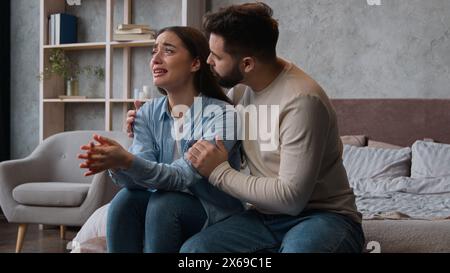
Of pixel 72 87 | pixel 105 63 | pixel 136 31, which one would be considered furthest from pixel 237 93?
pixel 72 87

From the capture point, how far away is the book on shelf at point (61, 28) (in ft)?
16.6

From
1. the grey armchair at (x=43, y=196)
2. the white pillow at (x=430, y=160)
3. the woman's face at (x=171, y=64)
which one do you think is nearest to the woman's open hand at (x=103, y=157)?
the woman's face at (x=171, y=64)

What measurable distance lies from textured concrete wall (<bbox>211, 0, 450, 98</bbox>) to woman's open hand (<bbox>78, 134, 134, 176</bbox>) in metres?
2.90

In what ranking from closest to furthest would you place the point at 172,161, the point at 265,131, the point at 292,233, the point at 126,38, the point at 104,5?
the point at 292,233
the point at 265,131
the point at 172,161
the point at 126,38
the point at 104,5

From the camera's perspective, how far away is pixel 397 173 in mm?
3572

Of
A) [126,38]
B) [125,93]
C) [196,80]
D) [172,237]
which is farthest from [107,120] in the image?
[172,237]

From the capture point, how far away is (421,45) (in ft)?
13.4

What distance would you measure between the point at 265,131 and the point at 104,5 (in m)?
3.74

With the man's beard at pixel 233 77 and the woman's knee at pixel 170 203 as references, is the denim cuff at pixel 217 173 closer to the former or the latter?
the woman's knee at pixel 170 203

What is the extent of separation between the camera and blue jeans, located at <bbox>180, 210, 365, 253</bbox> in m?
1.57

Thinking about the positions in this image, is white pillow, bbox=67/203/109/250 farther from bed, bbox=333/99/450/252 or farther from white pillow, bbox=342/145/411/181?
white pillow, bbox=342/145/411/181

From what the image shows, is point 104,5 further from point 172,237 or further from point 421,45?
point 172,237

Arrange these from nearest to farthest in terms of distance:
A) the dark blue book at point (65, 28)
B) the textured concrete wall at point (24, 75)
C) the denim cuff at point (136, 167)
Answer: the denim cuff at point (136, 167), the dark blue book at point (65, 28), the textured concrete wall at point (24, 75)

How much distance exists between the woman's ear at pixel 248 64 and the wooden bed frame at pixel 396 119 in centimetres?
250
